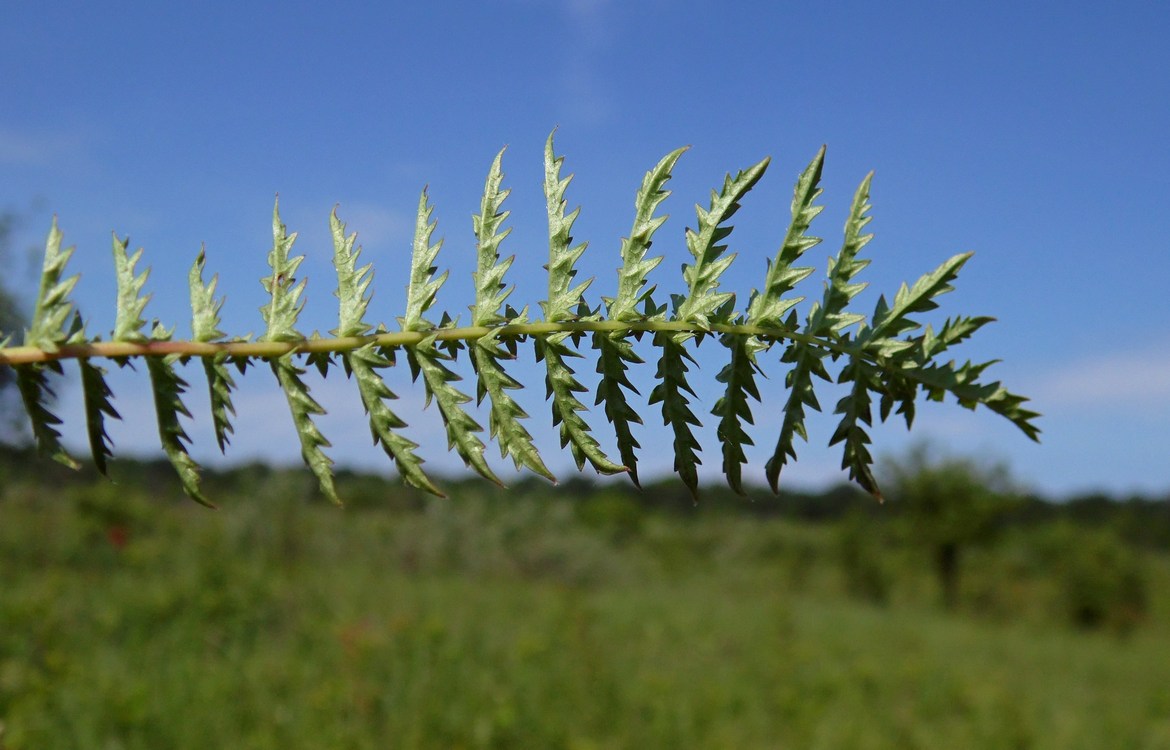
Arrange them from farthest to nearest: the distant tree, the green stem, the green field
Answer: the distant tree → the green field → the green stem

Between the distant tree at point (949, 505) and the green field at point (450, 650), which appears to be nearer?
the green field at point (450, 650)

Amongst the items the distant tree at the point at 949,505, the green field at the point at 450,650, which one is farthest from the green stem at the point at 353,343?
the distant tree at the point at 949,505

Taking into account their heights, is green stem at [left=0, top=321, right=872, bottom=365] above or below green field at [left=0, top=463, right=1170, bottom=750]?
above

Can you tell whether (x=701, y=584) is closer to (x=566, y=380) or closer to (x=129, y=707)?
(x=129, y=707)

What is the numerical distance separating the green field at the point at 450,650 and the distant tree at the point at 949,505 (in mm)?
3087

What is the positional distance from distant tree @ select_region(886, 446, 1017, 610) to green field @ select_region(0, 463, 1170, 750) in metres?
3.09

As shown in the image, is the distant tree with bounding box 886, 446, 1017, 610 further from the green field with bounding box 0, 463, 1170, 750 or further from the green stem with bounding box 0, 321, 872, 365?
Result: the green stem with bounding box 0, 321, 872, 365

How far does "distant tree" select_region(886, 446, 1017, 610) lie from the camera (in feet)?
61.8

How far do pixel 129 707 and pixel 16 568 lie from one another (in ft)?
18.0

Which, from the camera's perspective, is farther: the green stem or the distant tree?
the distant tree

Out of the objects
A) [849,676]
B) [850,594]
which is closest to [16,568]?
[849,676]

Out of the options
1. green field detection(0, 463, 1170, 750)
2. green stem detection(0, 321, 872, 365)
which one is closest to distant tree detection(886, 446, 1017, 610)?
green field detection(0, 463, 1170, 750)

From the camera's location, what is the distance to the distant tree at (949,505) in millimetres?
18828

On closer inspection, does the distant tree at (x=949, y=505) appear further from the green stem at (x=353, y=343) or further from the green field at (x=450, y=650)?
the green stem at (x=353, y=343)
